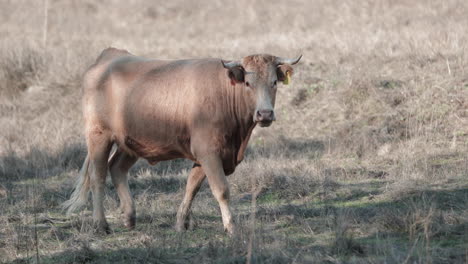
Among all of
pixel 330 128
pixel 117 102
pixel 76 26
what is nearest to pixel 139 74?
pixel 117 102

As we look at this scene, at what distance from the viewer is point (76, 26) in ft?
87.7

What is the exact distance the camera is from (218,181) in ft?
25.0

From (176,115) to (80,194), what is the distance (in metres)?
1.80

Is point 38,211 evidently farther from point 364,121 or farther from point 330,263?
point 364,121

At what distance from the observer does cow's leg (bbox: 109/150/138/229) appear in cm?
833

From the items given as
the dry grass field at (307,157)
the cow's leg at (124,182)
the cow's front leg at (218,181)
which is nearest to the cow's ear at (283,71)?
the cow's front leg at (218,181)

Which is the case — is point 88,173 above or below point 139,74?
below

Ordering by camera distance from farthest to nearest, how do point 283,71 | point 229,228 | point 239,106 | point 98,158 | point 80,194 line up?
point 80,194
point 98,158
point 283,71
point 239,106
point 229,228

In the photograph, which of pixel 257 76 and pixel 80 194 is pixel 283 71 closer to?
pixel 257 76

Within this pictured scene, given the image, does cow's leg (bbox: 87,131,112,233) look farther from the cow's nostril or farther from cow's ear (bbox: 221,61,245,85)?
the cow's nostril

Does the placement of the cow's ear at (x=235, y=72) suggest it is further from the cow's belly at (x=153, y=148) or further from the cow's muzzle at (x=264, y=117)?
the cow's belly at (x=153, y=148)

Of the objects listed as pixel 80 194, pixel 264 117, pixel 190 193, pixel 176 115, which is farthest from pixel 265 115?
pixel 80 194

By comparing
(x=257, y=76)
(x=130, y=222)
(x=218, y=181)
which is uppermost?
(x=257, y=76)

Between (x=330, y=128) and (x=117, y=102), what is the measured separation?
545cm
